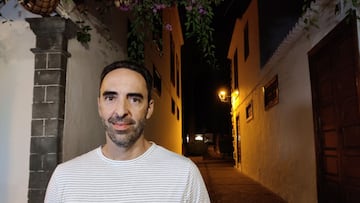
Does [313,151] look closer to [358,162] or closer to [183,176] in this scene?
[358,162]

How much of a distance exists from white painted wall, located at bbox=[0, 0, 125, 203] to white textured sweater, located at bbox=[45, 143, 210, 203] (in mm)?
1322

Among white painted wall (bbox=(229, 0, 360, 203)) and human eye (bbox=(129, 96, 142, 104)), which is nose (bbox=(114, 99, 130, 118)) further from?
white painted wall (bbox=(229, 0, 360, 203))

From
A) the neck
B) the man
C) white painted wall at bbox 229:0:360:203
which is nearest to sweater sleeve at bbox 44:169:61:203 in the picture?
the man

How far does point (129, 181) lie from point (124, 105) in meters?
0.27

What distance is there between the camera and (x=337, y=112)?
3455mm

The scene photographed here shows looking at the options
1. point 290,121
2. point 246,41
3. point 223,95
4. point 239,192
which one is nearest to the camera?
point 290,121

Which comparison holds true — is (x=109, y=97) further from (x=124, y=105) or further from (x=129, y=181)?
(x=129, y=181)

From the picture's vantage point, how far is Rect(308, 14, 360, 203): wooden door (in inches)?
121

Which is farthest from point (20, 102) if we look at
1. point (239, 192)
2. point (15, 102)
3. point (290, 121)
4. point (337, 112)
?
point (239, 192)

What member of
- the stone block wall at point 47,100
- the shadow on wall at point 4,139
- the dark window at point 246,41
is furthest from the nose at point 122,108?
the dark window at point 246,41

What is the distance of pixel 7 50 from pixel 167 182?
1.93 m

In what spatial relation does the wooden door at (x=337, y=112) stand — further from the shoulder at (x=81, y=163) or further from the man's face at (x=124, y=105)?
the shoulder at (x=81, y=163)

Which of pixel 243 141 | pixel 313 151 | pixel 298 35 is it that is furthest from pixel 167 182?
pixel 243 141

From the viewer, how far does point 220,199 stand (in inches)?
242
